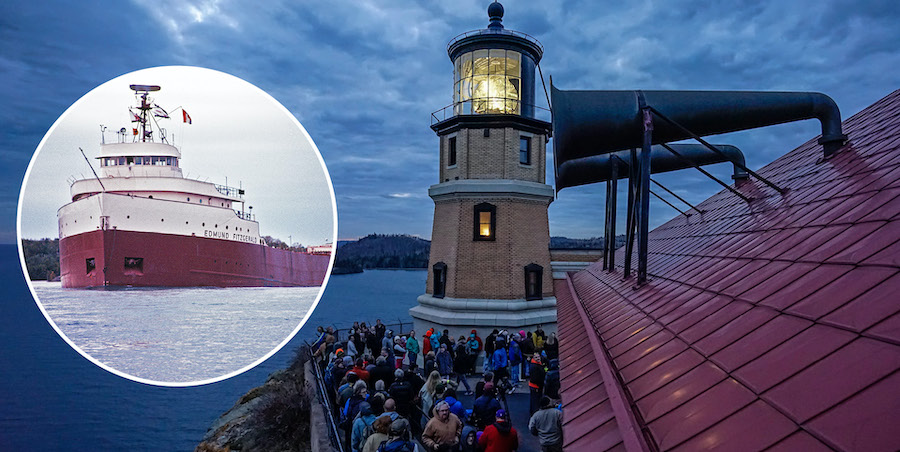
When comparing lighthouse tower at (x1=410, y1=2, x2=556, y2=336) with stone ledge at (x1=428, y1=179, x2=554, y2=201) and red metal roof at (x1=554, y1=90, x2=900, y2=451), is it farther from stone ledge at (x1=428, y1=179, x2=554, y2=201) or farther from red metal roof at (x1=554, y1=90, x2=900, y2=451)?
red metal roof at (x1=554, y1=90, x2=900, y2=451)

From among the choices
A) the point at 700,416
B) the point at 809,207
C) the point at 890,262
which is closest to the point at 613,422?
the point at 700,416

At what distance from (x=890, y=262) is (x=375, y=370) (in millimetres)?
8320

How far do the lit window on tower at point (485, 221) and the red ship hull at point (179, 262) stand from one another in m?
11.9

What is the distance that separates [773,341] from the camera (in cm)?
236

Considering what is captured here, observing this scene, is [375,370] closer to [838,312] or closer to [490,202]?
[838,312]

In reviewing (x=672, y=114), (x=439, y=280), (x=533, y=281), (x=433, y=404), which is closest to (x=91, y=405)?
(x=439, y=280)

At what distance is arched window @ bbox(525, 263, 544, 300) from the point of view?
20.9 metres

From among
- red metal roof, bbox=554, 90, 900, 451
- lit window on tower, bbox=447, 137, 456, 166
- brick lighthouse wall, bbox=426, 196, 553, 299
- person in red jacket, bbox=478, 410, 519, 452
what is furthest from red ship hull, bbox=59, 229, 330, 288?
lit window on tower, bbox=447, 137, 456, 166

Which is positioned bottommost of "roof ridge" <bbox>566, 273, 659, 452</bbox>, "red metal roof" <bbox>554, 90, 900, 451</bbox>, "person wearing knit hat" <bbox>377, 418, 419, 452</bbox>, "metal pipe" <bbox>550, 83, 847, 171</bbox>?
"person wearing knit hat" <bbox>377, 418, 419, 452</bbox>

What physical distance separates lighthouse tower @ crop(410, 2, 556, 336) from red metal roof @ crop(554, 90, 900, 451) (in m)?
14.5

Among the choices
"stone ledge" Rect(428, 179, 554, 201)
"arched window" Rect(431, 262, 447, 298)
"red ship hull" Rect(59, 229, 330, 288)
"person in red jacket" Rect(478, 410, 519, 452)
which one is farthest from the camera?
"arched window" Rect(431, 262, 447, 298)

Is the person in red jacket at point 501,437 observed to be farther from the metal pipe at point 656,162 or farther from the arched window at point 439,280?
the arched window at point 439,280

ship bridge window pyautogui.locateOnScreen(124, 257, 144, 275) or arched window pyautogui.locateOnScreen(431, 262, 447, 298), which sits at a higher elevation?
ship bridge window pyautogui.locateOnScreen(124, 257, 144, 275)

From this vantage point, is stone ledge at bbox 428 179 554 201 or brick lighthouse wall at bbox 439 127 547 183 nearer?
stone ledge at bbox 428 179 554 201
